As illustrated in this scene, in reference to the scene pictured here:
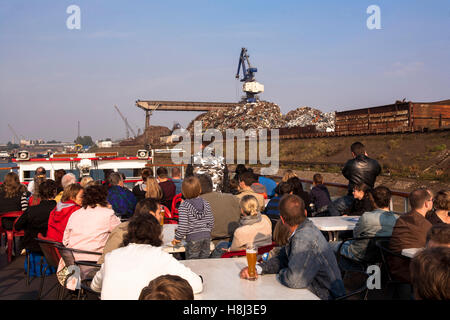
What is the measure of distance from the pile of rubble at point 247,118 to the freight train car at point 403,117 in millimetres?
40415

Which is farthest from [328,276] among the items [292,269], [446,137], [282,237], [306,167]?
[306,167]

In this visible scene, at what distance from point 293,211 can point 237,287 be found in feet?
2.30

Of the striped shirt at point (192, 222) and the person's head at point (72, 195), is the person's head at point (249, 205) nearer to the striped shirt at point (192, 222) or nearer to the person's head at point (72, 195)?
the striped shirt at point (192, 222)

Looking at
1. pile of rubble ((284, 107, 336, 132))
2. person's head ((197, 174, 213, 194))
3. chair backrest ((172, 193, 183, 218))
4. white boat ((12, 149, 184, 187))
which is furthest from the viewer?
pile of rubble ((284, 107, 336, 132))

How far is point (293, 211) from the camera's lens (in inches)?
122

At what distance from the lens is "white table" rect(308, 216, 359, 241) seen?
4914mm

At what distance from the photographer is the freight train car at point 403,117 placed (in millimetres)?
32688

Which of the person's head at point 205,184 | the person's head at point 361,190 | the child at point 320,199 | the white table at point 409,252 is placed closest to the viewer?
the white table at point 409,252

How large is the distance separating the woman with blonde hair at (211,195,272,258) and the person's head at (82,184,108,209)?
1.42 metres

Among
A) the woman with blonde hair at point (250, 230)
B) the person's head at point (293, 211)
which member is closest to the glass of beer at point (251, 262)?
the person's head at point (293, 211)

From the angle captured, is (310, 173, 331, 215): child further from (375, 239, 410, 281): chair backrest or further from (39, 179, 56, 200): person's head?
(39, 179, 56, 200): person's head

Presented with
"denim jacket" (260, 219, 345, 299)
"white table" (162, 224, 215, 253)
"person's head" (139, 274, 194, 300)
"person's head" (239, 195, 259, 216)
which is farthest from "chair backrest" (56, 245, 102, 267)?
"person's head" (139, 274, 194, 300)

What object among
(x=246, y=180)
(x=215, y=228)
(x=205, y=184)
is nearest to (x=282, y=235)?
(x=215, y=228)
